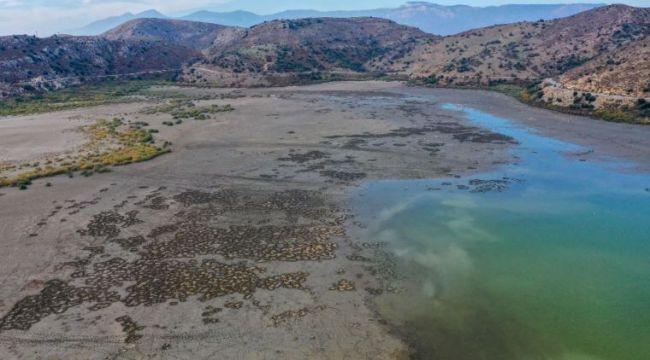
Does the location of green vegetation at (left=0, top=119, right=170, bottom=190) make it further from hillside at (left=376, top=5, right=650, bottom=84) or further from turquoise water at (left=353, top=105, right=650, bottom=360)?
hillside at (left=376, top=5, right=650, bottom=84)

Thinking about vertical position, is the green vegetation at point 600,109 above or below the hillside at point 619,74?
below

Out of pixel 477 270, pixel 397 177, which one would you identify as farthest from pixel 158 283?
pixel 397 177

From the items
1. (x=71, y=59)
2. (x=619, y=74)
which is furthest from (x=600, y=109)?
(x=71, y=59)

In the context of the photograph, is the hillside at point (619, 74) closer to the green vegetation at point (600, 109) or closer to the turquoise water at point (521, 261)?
the green vegetation at point (600, 109)

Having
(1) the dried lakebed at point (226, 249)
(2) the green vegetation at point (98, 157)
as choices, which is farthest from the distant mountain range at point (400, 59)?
(2) the green vegetation at point (98, 157)

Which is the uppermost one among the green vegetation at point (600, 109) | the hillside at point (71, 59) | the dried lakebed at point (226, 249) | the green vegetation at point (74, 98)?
the hillside at point (71, 59)

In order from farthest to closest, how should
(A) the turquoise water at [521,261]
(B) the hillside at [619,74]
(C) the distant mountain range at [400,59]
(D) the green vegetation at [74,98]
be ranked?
(D) the green vegetation at [74,98]
(C) the distant mountain range at [400,59]
(B) the hillside at [619,74]
(A) the turquoise water at [521,261]

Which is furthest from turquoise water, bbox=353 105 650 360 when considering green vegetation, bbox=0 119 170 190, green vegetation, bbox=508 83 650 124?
green vegetation, bbox=0 119 170 190
